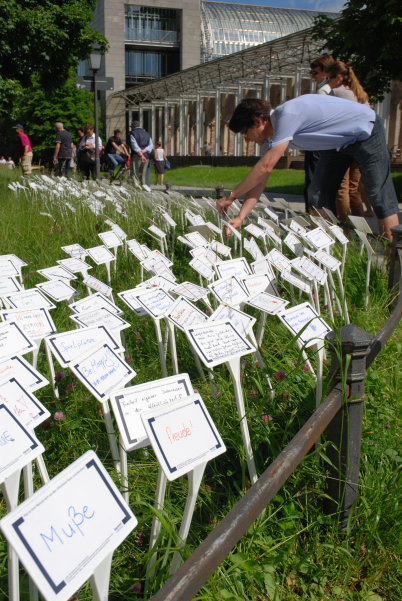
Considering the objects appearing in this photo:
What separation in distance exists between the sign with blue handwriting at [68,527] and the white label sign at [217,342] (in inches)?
25.1

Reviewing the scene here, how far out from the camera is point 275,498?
172cm

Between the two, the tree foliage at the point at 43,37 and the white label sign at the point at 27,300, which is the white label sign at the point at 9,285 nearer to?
the white label sign at the point at 27,300

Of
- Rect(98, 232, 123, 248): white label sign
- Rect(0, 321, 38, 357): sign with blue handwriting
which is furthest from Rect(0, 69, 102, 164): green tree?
Rect(0, 321, 38, 357): sign with blue handwriting

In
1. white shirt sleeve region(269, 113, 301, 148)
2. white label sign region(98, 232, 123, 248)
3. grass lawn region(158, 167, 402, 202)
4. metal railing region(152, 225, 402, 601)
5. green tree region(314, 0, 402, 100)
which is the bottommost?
metal railing region(152, 225, 402, 601)

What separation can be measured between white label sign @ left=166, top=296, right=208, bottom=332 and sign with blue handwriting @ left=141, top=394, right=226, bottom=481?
28.9 inches

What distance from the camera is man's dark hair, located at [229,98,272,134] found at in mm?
3705

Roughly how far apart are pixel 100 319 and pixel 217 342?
0.59 metres

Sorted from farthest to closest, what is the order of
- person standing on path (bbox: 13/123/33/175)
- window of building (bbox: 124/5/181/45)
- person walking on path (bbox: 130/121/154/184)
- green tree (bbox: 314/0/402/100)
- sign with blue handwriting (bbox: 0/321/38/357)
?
window of building (bbox: 124/5/181/45) → person standing on path (bbox: 13/123/33/175) → person walking on path (bbox: 130/121/154/184) → green tree (bbox: 314/0/402/100) → sign with blue handwriting (bbox: 0/321/38/357)

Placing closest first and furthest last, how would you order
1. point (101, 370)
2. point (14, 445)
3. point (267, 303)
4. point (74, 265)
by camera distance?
point (14, 445) < point (101, 370) < point (267, 303) < point (74, 265)

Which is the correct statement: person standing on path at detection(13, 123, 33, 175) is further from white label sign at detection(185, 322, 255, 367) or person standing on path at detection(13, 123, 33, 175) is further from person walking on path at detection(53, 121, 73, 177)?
white label sign at detection(185, 322, 255, 367)

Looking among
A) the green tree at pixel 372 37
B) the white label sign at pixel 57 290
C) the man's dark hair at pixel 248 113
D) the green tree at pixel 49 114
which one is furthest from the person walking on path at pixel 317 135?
the green tree at pixel 49 114

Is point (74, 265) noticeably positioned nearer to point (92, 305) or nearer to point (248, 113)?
point (92, 305)

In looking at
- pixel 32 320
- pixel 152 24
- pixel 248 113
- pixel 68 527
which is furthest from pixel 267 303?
pixel 152 24

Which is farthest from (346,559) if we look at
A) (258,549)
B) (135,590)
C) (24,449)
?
(24,449)
